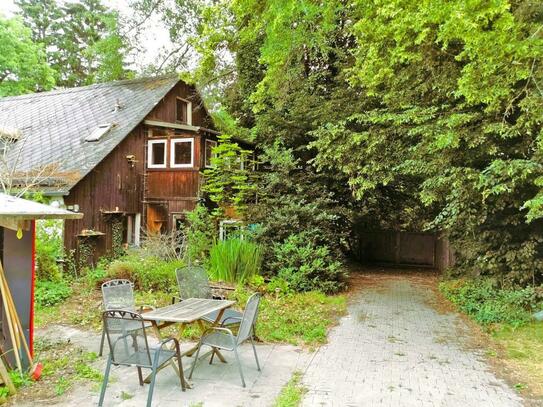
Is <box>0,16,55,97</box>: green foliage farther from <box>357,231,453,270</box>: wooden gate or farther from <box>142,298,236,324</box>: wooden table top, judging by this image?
<box>142,298,236,324</box>: wooden table top

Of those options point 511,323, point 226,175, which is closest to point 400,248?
point 226,175

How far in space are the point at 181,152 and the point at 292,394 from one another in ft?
35.9

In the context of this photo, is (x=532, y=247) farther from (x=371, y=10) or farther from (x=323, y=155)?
(x=371, y=10)

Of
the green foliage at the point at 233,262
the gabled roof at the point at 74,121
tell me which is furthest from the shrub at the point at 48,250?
the green foliage at the point at 233,262

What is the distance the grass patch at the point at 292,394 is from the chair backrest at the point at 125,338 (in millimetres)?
1400

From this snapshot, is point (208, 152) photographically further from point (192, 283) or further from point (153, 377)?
point (153, 377)

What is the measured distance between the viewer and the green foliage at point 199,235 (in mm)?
11102

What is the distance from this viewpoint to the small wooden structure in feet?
15.6

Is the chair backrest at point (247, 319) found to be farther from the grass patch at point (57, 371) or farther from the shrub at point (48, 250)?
the shrub at point (48, 250)

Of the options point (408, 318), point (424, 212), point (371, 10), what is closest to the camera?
point (371, 10)

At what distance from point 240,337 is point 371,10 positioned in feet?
20.5

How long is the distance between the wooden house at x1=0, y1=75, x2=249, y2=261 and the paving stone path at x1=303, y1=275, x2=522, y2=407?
26.4 feet

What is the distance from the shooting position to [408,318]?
8203 mm

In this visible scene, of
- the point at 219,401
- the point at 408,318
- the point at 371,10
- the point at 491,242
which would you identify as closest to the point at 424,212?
the point at 491,242
